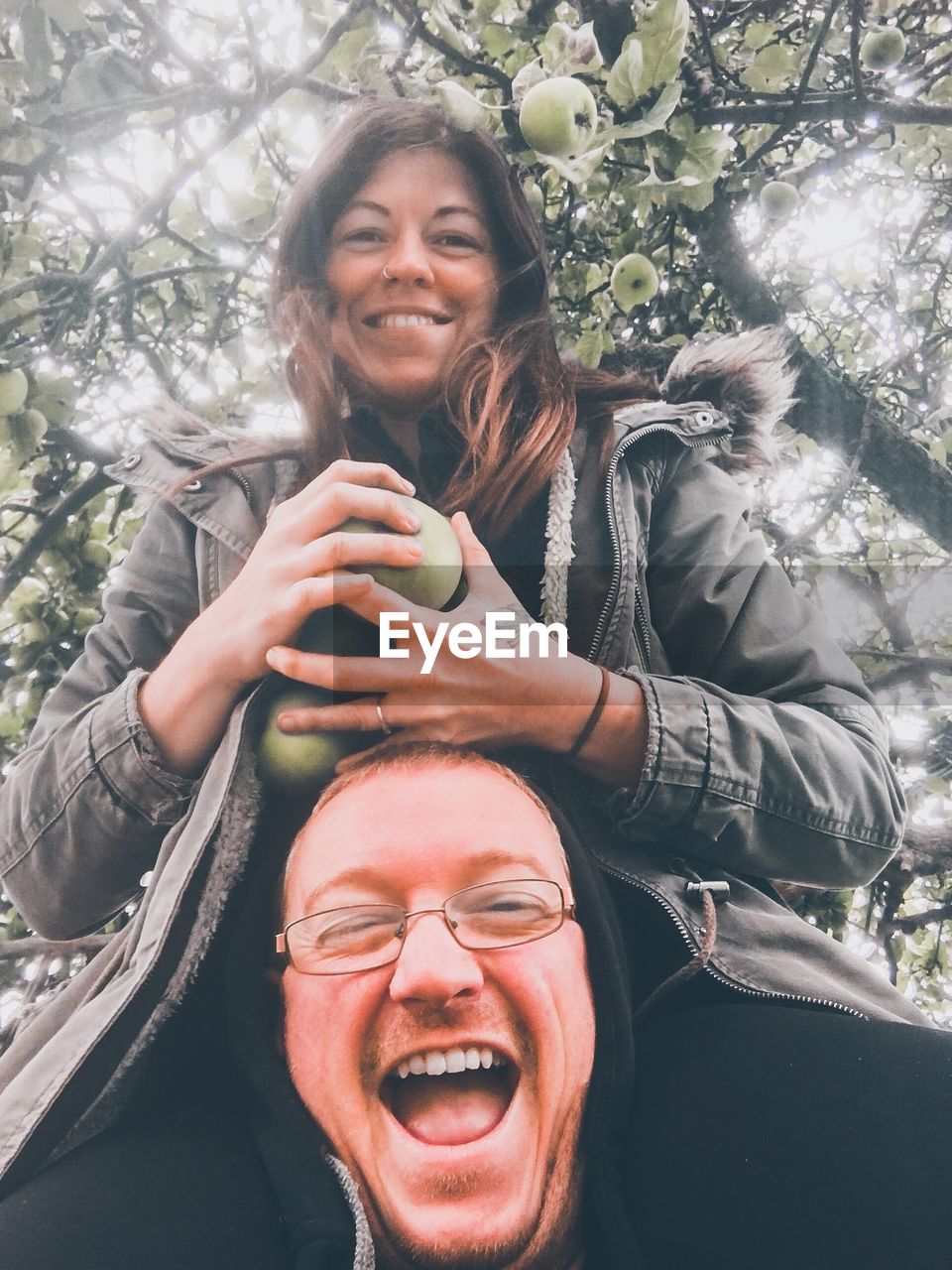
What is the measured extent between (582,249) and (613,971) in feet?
4.38

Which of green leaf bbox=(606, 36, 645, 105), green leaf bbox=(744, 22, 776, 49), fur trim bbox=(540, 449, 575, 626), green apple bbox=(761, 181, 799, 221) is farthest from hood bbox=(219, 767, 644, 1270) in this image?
green leaf bbox=(744, 22, 776, 49)

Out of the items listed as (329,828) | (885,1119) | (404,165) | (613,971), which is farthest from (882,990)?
(404,165)

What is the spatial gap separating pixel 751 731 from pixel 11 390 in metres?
1.21

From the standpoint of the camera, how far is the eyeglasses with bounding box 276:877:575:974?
3.49 feet

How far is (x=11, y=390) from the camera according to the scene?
160cm

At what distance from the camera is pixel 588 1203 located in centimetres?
100

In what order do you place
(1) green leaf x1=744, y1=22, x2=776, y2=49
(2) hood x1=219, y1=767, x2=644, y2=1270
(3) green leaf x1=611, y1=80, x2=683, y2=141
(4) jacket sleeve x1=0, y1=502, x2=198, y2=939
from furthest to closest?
(1) green leaf x1=744, y1=22, x2=776, y2=49 → (3) green leaf x1=611, y1=80, x2=683, y2=141 → (4) jacket sleeve x1=0, y1=502, x2=198, y2=939 → (2) hood x1=219, y1=767, x2=644, y2=1270

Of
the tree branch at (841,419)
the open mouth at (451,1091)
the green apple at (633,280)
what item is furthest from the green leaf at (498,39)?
the open mouth at (451,1091)

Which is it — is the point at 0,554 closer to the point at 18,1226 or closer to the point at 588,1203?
the point at 18,1226

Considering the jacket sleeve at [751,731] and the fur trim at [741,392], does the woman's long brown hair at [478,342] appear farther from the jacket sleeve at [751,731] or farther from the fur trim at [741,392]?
the jacket sleeve at [751,731]

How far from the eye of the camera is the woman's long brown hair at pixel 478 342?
4.47ft

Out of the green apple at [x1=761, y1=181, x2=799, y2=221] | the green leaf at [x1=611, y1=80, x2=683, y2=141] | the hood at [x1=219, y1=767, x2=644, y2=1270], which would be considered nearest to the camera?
the hood at [x1=219, y1=767, x2=644, y2=1270]

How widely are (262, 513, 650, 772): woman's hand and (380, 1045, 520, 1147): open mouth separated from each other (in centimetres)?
33

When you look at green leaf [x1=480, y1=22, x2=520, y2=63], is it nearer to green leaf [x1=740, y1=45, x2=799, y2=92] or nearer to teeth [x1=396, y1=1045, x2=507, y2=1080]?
green leaf [x1=740, y1=45, x2=799, y2=92]
